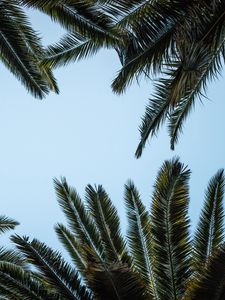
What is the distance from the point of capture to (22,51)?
32.3 ft

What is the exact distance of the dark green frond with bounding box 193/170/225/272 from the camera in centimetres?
1139

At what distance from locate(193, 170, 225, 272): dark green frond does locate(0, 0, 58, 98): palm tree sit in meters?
3.86

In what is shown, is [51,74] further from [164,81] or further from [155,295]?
[155,295]

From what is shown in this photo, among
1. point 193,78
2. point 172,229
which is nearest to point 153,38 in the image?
point 193,78

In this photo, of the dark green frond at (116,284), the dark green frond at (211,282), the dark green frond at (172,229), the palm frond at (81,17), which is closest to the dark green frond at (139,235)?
the dark green frond at (172,229)

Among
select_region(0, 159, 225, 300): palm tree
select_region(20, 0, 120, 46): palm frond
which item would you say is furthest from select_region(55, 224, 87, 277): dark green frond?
select_region(20, 0, 120, 46): palm frond

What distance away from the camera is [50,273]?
9.80m

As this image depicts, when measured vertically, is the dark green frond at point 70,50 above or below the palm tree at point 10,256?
above

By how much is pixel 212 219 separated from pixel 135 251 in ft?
5.66

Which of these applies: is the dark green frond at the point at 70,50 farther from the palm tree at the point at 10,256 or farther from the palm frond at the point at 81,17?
the palm tree at the point at 10,256

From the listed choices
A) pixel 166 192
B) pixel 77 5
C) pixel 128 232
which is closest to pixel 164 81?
pixel 77 5

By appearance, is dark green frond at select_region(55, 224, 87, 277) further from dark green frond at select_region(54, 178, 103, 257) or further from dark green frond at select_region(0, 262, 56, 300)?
dark green frond at select_region(0, 262, 56, 300)

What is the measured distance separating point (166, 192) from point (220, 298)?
226cm

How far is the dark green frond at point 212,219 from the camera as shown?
1139 centimetres
